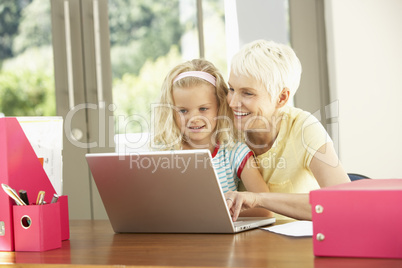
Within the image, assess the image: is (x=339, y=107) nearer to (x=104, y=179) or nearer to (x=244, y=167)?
(x=244, y=167)

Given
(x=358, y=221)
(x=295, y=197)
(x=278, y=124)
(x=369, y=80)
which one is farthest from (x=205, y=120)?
(x=369, y=80)

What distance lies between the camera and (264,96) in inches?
70.2

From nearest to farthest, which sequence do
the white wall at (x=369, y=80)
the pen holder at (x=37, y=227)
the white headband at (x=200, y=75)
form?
the pen holder at (x=37, y=227), the white headband at (x=200, y=75), the white wall at (x=369, y=80)

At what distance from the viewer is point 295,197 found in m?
1.52

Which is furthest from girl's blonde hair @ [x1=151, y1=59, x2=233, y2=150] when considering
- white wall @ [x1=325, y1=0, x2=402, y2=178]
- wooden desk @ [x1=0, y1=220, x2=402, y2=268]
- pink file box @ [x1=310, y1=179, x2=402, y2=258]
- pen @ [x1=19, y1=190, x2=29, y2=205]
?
white wall @ [x1=325, y1=0, x2=402, y2=178]

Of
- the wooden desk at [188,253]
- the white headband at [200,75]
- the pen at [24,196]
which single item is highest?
the white headband at [200,75]

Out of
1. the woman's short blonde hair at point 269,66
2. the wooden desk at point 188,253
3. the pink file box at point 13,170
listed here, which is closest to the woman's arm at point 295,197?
the wooden desk at point 188,253

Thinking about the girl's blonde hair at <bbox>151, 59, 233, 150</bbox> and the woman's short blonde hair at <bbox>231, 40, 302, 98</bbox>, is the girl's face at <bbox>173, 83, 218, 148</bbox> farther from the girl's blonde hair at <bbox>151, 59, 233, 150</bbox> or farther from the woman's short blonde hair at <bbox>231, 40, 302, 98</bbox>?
the woman's short blonde hair at <bbox>231, 40, 302, 98</bbox>

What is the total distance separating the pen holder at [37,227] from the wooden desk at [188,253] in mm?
22

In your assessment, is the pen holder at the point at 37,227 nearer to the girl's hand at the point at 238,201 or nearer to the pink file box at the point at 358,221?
the girl's hand at the point at 238,201

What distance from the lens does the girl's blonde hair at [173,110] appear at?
1.86 meters

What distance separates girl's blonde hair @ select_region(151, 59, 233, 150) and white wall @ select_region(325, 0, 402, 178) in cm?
121

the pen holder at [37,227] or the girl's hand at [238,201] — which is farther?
the girl's hand at [238,201]

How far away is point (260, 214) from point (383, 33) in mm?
1620
